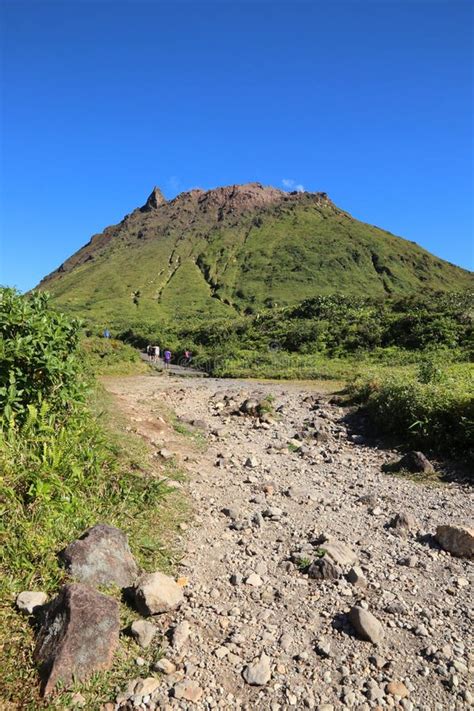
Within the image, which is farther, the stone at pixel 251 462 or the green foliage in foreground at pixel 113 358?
the green foliage in foreground at pixel 113 358

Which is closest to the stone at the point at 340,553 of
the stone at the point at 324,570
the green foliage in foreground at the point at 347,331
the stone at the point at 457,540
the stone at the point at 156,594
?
the stone at the point at 324,570

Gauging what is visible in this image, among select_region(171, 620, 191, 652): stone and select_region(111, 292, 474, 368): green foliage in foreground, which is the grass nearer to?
select_region(171, 620, 191, 652): stone

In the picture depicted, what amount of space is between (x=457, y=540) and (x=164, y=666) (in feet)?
13.3

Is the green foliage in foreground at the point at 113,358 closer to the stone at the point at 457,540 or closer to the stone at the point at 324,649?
the stone at the point at 457,540

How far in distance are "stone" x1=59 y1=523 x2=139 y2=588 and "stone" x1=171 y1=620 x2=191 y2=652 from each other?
2.43 feet

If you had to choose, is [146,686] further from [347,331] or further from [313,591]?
[347,331]

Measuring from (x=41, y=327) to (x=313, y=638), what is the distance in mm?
5007

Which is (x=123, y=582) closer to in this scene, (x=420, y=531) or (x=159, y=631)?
(x=159, y=631)

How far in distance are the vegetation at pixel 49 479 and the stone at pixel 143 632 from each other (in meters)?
0.15

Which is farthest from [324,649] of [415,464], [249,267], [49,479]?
[249,267]

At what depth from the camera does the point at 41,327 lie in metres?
6.37

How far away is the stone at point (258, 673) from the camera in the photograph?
3.91m

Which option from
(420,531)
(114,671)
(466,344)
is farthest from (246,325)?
(114,671)

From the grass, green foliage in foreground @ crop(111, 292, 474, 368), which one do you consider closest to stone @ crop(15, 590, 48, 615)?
the grass
